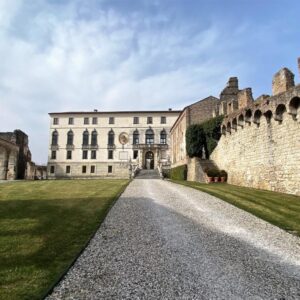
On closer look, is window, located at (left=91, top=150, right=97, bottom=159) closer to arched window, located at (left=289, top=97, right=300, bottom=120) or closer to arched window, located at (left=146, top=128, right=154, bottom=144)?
arched window, located at (left=146, top=128, right=154, bottom=144)

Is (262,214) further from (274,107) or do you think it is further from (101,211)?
(274,107)

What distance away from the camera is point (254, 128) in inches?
750

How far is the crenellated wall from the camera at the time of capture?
48.2ft

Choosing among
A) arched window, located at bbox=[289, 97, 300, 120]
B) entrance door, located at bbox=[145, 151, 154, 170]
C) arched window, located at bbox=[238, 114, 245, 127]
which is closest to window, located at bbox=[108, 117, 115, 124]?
entrance door, located at bbox=[145, 151, 154, 170]

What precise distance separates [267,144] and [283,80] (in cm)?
379

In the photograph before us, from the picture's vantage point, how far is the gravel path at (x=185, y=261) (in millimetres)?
4277

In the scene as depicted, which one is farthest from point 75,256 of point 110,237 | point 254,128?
point 254,128

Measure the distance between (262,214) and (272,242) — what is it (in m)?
3.39

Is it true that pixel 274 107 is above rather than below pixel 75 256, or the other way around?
above

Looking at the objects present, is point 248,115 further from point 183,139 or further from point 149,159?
point 149,159

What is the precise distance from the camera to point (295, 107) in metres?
14.5

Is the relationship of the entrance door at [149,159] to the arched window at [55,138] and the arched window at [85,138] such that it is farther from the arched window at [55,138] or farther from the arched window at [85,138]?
the arched window at [55,138]

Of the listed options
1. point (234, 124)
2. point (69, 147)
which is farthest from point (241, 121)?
point (69, 147)

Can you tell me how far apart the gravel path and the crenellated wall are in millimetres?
6898
